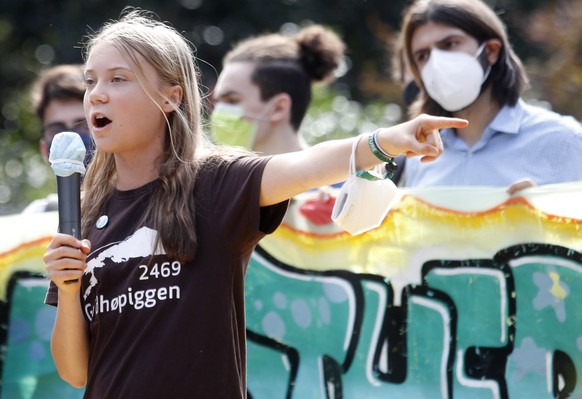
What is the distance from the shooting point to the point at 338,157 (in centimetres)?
260

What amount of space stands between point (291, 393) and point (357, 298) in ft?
1.53

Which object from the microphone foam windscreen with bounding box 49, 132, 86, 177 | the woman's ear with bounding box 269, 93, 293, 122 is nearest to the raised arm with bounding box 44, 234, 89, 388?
the microphone foam windscreen with bounding box 49, 132, 86, 177

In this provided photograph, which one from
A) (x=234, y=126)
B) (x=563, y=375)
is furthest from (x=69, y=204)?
(x=234, y=126)

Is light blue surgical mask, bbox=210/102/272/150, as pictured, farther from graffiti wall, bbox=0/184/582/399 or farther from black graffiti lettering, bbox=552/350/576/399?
black graffiti lettering, bbox=552/350/576/399

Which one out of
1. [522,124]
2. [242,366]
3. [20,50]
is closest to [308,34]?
[522,124]

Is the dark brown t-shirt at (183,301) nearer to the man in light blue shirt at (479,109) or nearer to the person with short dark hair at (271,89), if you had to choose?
the man in light blue shirt at (479,109)

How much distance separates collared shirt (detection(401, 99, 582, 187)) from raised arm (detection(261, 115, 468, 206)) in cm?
166

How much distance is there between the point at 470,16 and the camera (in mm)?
4480

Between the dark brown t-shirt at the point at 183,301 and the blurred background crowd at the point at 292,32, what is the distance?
8.48 meters

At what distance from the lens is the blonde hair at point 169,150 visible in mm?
2775

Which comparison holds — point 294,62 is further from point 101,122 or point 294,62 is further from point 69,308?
point 69,308

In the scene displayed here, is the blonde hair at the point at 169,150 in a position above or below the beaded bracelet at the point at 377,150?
above

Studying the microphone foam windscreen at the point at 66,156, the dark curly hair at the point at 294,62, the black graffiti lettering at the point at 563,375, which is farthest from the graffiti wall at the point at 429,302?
the microphone foam windscreen at the point at 66,156

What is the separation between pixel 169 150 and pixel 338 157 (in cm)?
61
